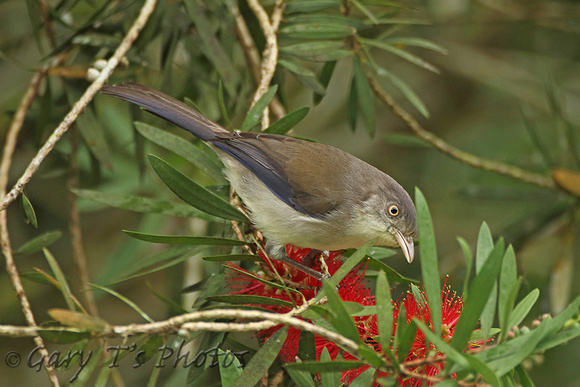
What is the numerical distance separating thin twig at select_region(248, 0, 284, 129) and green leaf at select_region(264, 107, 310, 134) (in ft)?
0.61

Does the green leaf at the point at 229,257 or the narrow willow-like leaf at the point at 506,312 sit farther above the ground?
the narrow willow-like leaf at the point at 506,312

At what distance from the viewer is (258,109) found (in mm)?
2828

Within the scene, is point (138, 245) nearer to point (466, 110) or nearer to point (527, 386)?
point (527, 386)

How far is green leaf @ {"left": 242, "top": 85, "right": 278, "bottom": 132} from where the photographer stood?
9.16 ft

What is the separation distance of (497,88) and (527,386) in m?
4.64

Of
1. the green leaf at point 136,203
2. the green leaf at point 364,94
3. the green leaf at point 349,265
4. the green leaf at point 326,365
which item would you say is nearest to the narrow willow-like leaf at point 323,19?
the green leaf at point 364,94

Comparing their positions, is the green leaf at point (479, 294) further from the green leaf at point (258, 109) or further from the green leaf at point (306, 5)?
the green leaf at point (306, 5)

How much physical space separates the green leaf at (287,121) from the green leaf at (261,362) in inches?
41.0

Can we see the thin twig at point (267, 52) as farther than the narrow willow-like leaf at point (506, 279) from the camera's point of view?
Yes

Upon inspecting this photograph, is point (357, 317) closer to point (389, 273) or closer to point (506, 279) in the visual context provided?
point (389, 273)

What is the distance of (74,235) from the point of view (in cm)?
333

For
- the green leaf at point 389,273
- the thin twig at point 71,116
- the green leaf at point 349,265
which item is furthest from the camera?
the green leaf at point 389,273

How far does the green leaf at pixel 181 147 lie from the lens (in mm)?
2650

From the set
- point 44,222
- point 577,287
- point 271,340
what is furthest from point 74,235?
point 577,287
